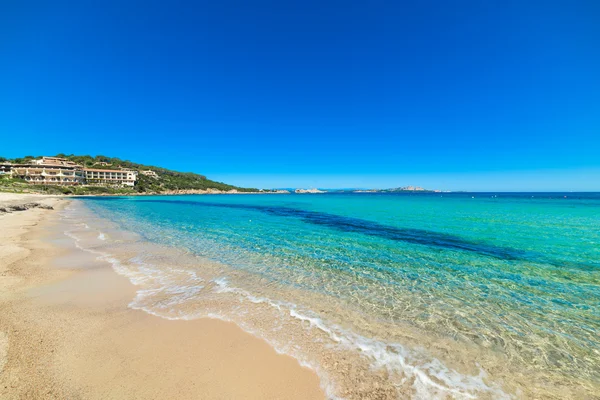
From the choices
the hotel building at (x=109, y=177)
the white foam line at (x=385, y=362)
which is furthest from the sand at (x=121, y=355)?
the hotel building at (x=109, y=177)

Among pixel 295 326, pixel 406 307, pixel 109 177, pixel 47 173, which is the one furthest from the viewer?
pixel 109 177

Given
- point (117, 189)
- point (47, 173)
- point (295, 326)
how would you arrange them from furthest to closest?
point (117, 189) → point (47, 173) → point (295, 326)

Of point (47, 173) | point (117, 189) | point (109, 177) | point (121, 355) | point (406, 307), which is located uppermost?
point (109, 177)

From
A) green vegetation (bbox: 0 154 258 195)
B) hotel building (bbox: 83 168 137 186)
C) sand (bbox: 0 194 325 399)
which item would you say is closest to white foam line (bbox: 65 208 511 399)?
sand (bbox: 0 194 325 399)

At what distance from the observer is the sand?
11.6ft

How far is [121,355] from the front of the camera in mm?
4324

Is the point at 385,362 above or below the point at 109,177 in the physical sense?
below

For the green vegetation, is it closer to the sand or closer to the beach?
the beach

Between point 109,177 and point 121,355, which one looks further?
point 109,177

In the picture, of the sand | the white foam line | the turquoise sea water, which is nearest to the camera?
the sand

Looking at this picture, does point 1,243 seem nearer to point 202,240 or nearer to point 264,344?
point 202,240

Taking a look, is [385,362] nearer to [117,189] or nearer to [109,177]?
[117,189]

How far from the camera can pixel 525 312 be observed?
6.37 meters

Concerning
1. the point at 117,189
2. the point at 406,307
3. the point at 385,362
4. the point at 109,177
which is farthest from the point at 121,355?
the point at 109,177
